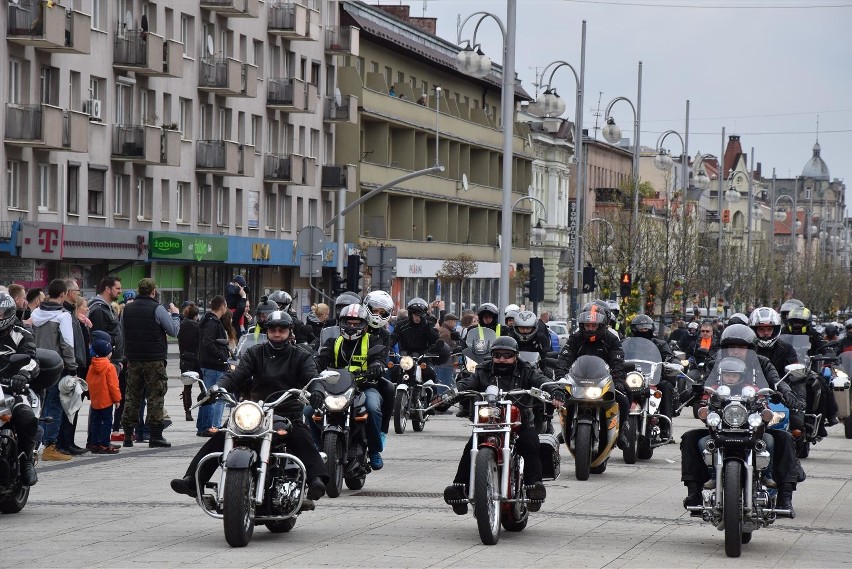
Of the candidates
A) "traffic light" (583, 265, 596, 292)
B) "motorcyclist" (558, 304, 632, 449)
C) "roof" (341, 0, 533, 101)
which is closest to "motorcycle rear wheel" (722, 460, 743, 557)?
"motorcyclist" (558, 304, 632, 449)

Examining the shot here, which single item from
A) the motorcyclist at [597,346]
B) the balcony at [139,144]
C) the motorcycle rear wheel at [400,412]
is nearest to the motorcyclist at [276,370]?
the motorcyclist at [597,346]

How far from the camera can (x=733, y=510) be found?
12094 mm

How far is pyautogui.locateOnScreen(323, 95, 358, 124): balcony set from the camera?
70.9 metres

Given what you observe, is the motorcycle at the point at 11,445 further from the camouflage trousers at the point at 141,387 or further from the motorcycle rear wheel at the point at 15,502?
the camouflage trousers at the point at 141,387

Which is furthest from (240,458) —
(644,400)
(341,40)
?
(341,40)

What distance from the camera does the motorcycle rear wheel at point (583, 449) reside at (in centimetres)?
1802

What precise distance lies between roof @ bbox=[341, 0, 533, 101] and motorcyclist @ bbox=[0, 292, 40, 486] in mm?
59260

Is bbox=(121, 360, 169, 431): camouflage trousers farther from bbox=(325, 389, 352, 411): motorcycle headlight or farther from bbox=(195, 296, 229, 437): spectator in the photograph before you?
bbox=(325, 389, 352, 411): motorcycle headlight

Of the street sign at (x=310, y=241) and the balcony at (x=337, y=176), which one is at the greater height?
the balcony at (x=337, y=176)

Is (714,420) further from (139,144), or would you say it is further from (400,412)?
(139,144)

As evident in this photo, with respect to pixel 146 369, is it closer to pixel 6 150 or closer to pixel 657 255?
pixel 6 150

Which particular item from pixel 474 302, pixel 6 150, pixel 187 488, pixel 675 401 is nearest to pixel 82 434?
pixel 675 401

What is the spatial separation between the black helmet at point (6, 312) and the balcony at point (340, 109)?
187 feet

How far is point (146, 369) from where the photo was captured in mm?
20547
